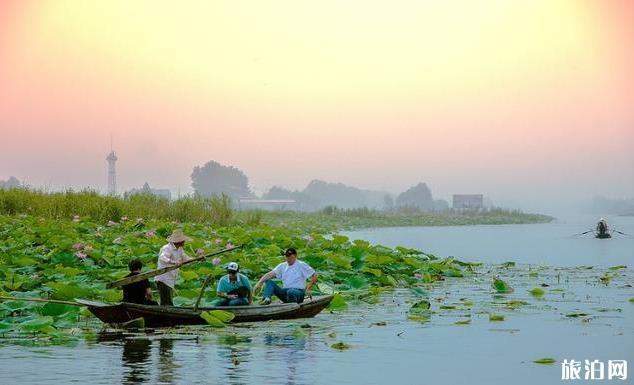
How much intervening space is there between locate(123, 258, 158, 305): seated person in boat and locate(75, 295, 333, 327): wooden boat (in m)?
0.25

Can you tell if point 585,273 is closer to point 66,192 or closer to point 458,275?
point 458,275

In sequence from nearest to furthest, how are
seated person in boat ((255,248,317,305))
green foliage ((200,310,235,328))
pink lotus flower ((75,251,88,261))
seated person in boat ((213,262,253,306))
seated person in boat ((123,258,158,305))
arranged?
seated person in boat ((123,258,158,305)) → green foliage ((200,310,235,328)) → seated person in boat ((213,262,253,306)) → seated person in boat ((255,248,317,305)) → pink lotus flower ((75,251,88,261))

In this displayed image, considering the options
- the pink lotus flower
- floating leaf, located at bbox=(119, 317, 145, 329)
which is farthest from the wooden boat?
the pink lotus flower

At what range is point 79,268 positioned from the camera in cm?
1666

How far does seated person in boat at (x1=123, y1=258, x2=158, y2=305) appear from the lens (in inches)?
489

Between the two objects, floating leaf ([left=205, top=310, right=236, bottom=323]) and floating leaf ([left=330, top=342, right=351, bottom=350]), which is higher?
floating leaf ([left=205, top=310, right=236, bottom=323])

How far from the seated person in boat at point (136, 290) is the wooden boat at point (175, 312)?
25 cm

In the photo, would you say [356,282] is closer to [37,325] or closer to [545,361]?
[545,361]

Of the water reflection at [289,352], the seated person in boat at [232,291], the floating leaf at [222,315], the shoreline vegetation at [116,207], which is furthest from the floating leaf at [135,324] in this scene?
the shoreline vegetation at [116,207]

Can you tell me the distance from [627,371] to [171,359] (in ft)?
18.2

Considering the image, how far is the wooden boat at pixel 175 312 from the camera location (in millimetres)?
12102

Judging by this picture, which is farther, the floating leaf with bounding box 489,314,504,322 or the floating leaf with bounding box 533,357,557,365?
the floating leaf with bounding box 489,314,504,322

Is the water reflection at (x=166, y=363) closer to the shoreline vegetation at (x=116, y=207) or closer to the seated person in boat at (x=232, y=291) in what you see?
the seated person in boat at (x=232, y=291)

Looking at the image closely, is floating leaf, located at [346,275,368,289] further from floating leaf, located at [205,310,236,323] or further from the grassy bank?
the grassy bank
